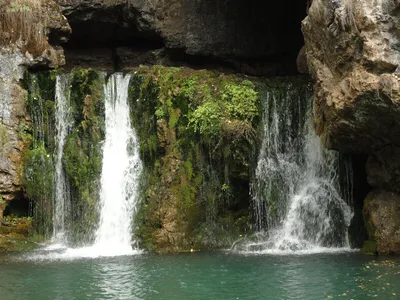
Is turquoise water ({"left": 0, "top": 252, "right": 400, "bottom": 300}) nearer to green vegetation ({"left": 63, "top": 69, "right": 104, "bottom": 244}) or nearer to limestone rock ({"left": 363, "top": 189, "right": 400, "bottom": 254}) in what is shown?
limestone rock ({"left": 363, "top": 189, "right": 400, "bottom": 254})

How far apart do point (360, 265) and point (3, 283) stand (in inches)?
276

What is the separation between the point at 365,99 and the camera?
13.3 metres

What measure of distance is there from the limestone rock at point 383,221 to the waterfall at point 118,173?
587 cm

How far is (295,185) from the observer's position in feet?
57.4

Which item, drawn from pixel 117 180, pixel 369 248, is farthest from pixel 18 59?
pixel 369 248

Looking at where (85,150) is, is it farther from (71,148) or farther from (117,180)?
(117,180)

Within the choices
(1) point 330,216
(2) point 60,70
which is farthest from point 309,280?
(2) point 60,70

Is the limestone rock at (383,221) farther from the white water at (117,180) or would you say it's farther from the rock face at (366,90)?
the white water at (117,180)

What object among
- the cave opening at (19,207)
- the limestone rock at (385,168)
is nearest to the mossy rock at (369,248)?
the limestone rock at (385,168)

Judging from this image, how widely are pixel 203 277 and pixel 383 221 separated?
15.9 ft

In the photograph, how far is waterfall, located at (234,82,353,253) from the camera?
16.8 metres

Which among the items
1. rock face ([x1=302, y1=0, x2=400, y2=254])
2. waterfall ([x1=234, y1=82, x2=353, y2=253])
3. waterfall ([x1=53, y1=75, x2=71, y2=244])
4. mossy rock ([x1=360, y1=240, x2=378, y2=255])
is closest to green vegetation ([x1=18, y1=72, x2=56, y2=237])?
waterfall ([x1=53, y1=75, x2=71, y2=244])

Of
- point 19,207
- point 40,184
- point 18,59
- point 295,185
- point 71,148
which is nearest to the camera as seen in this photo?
point 295,185

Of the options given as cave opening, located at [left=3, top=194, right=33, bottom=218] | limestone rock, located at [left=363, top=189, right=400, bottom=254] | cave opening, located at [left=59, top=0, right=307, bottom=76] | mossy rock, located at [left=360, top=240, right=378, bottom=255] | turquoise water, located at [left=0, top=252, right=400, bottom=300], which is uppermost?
cave opening, located at [left=59, top=0, right=307, bottom=76]
